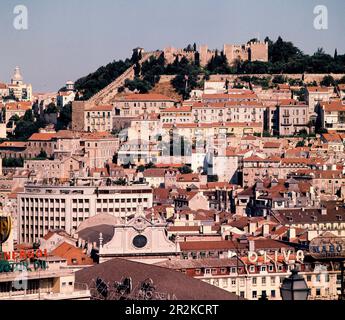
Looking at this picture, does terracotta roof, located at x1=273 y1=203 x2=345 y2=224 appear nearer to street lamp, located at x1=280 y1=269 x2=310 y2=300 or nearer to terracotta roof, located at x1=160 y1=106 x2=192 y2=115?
terracotta roof, located at x1=160 y1=106 x2=192 y2=115

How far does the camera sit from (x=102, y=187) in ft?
102

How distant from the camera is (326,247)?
1894 centimetres

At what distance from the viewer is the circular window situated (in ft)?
62.6

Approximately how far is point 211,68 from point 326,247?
33267 millimetres

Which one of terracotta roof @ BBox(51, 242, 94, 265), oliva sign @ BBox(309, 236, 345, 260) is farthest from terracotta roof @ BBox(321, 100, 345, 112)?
terracotta roof @ BBox(51, 242, 94, 265)

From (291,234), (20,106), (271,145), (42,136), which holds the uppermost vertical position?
(20,106)

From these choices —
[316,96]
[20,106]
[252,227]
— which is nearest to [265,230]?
[252,227]

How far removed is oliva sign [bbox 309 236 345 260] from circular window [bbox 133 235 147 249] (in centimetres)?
239

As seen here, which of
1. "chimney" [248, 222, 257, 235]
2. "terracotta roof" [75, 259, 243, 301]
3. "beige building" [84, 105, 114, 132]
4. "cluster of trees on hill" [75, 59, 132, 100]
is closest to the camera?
"terracotta roof" [75, 259, 243, 301]

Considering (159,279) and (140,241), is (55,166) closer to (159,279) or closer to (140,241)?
(140,241)

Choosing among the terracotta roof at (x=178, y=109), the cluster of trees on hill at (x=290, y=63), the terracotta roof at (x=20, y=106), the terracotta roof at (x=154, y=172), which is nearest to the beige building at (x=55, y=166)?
the terracotta roof at (x=154, y=172)
